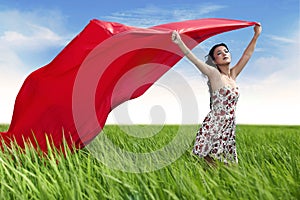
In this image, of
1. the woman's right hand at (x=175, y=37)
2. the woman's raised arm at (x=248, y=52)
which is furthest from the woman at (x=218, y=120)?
the woman's right hand at (x=175, y=37)

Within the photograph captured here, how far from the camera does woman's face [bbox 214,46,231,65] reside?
2.86 meters

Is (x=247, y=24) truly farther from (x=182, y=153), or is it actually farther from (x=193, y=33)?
(x=182, y=153)

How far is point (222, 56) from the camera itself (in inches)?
113

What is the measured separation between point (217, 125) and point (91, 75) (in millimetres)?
944

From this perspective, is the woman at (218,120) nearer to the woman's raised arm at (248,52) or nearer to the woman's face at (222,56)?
the woman's face at (222,56)

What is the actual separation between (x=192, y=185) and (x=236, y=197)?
21 cm

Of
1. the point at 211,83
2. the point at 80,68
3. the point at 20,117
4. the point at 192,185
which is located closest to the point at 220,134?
the point at 211,83

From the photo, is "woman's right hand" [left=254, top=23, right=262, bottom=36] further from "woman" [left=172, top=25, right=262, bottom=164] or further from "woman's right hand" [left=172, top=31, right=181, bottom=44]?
"woman's right hand" [left=172, top=31, right=181, bottom=44]

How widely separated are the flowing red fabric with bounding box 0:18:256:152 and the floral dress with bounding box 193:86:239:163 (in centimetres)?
45

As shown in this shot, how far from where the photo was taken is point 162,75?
3154 millimetres

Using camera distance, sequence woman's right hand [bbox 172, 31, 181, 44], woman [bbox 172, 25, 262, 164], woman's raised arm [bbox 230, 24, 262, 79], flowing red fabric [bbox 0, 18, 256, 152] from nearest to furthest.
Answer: woman's right hand [bbox 172, 31, 181, 44] < flowing red fabric [bbox 0, 18, 256, 152] < woman [bbox 172, 25, 262, 164] < woman's raised arm [bbox 230, 24, 262, 79]

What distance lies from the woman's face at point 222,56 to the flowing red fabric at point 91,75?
0.46 ft

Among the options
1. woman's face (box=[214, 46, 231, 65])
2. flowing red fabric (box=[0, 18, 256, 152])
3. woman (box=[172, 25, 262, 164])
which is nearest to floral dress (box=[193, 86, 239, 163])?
woman (box=[172, 25, 262, 164])

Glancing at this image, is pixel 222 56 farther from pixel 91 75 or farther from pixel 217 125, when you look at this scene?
pixel 91 75
